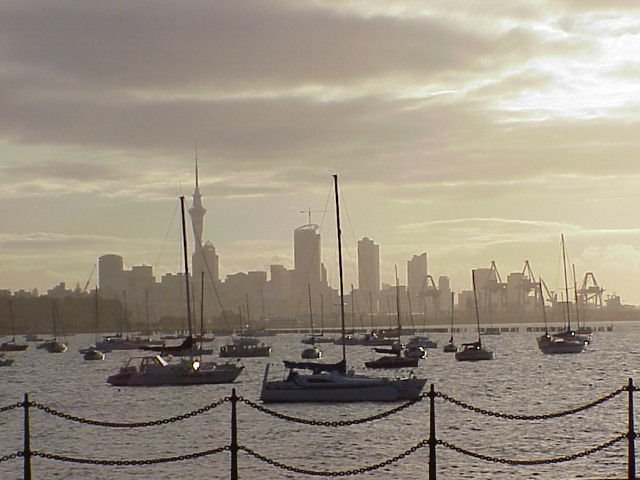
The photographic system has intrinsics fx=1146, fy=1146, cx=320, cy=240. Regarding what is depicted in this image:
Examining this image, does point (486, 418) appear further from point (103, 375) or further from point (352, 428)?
point (103, 375)

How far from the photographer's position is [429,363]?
120 meters

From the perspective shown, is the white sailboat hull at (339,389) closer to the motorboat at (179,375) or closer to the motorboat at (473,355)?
the motorboat at (179,375)

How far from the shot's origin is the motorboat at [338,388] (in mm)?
59250

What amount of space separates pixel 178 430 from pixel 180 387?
2897cm

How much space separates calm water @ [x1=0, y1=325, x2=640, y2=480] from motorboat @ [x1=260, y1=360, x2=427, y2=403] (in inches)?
29.3

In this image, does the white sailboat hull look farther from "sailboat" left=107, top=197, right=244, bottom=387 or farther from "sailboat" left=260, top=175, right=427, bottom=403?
"sailboat" left=107, top=197, right=244, bottom=387

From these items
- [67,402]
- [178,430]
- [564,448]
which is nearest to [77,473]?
[178,430]

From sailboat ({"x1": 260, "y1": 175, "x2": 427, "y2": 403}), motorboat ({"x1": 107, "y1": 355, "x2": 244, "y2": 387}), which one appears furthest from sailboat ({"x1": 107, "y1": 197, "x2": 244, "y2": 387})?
sailboat ({"x1": 260, "y1": 175, "x2": 427, "y2": 403})

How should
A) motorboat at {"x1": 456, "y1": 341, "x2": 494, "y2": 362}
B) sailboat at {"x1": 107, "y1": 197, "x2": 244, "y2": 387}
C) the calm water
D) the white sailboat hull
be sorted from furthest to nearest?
1. motorboat at {"x1": 456, "y1": 341, "x2": 494, "y2": 362}
2. sailboat at {"x1": 107, "y1": 197, "x2": 244, "y2": 387}
3. the white sailboat hull
4. the calm water

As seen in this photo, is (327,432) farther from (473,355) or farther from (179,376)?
(473,355)

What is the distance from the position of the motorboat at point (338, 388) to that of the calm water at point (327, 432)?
29.3 inches

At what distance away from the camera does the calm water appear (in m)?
38.1

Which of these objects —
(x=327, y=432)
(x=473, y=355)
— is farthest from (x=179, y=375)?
(x=473, y=355)

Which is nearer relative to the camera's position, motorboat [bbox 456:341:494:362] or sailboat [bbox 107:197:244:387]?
sailboat [bbox 107:197:244:387]
